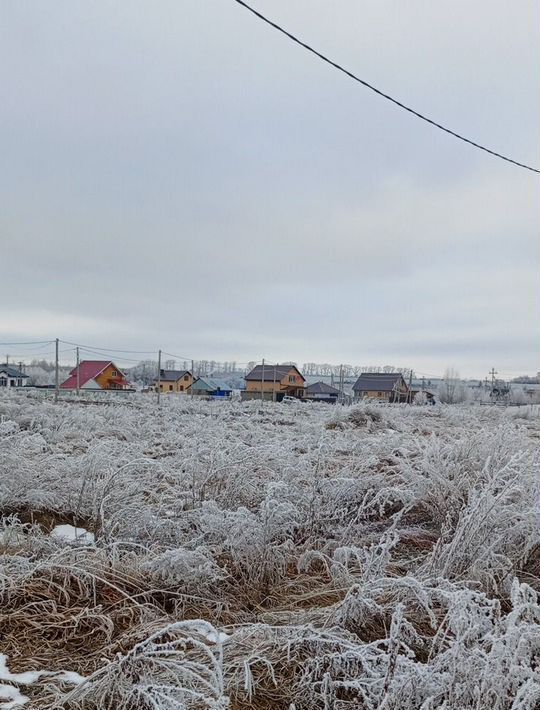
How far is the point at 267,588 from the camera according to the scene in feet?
9.16

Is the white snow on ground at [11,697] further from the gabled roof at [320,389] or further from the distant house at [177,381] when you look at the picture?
the distant house at [177,381]

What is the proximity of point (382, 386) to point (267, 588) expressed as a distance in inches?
1585

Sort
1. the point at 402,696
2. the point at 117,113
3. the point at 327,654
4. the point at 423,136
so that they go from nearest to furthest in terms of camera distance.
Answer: the point at 402,696, the point at 327,654, the point at 423,136, the point at 117,113

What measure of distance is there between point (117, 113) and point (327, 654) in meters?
8.08

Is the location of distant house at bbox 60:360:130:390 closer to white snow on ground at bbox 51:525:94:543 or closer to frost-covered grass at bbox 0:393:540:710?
frost-covered grass at bbox 0:393:540:710

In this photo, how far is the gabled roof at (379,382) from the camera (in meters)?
41.3

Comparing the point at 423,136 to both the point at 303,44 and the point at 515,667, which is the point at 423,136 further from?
the point at 515,667

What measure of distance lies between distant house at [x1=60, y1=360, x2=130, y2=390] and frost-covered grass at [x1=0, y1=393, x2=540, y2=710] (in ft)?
131

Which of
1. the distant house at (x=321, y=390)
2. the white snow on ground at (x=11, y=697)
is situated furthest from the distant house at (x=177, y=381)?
the white snow on ground at (x=11, y=697)

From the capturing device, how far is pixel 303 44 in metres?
4.10

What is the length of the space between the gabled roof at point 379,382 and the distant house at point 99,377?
66.9ft

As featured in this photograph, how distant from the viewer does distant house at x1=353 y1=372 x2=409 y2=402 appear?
40.5m

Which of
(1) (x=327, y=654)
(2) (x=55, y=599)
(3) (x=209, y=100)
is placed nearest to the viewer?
(1) (x=327, y=654)

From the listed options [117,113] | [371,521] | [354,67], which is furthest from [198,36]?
[371,521]
